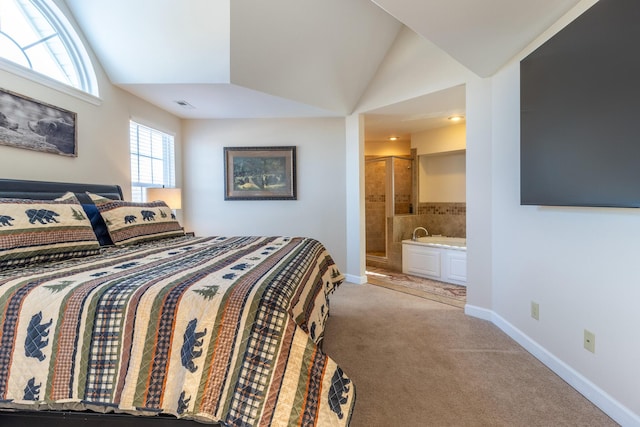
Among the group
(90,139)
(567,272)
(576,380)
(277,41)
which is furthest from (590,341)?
(90,139)

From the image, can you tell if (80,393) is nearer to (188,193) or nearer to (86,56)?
(86,56)

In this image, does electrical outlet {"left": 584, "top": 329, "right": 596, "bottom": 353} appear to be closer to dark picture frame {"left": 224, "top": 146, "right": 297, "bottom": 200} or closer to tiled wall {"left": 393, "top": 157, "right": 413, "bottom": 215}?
dark picture frame {"left": 224, "top": 146, "right": 297, "bottom": 200}

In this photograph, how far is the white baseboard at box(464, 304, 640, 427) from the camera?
1449mm

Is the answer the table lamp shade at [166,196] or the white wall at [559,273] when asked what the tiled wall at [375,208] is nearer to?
the white wall at [559,273]

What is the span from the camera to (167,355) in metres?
1.03

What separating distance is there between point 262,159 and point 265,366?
3559 mm

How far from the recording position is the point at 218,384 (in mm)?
996

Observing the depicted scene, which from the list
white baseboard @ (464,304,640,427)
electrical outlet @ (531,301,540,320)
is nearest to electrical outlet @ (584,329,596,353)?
white baseboard @ (464,304,640,427)

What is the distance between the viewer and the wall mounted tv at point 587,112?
53.7 inches

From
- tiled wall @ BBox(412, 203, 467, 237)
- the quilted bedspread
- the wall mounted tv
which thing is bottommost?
the quilted bedspread

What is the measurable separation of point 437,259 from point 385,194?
1.62 metres

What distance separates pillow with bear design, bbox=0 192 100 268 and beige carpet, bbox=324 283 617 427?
180 cm

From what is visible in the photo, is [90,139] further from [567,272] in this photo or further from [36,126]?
[567,272]

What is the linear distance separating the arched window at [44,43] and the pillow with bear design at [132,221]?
1132 millimetres
